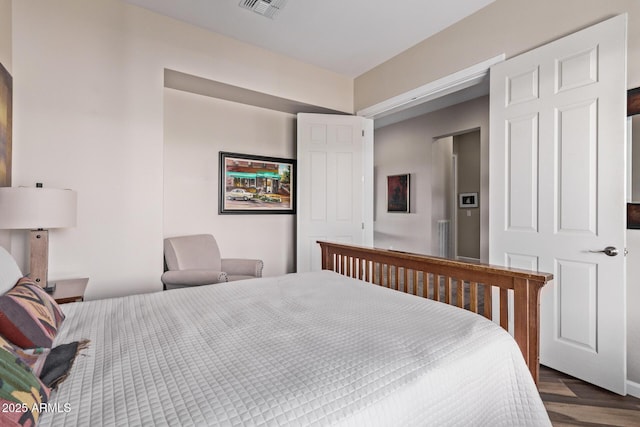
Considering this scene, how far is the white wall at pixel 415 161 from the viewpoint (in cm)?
451

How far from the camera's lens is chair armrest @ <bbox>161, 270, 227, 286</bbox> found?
2.44 m

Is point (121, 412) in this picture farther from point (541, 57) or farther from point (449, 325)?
point (541, 57)

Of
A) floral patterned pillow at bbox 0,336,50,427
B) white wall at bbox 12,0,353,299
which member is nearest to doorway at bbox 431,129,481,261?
white wall at bbox 12,0,353,299

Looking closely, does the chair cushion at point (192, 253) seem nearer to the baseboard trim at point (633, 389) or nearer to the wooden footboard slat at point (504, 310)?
the wooden footboard slat at point (504, 310)

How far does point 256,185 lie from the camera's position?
3.63 m

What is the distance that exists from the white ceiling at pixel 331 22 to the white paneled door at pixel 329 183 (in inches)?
29.8

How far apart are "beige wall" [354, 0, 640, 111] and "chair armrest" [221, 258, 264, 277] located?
7.40ft

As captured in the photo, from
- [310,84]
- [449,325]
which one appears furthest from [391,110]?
[449,325]

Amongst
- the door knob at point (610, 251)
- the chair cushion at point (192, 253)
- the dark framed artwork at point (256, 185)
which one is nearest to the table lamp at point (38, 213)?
the chair cushion at point (192, 253)

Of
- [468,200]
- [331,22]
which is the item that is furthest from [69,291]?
[468,200]

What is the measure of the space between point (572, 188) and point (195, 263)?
9.87ft

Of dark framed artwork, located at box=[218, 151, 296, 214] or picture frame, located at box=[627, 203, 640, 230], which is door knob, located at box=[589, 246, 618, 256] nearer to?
picture frame, located at box=[627, 203, 640, 230]

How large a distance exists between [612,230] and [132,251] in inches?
132

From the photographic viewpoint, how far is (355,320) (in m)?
1.28
